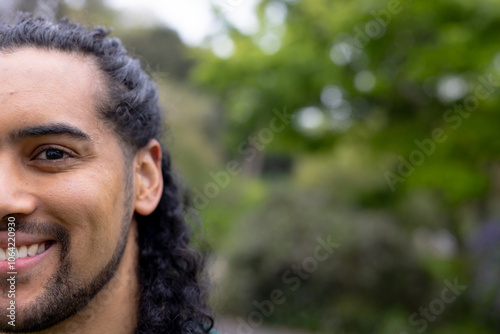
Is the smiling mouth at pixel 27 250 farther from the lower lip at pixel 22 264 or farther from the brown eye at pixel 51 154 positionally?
the brown eye at pixel 51 154

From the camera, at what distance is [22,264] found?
1681 millimetres

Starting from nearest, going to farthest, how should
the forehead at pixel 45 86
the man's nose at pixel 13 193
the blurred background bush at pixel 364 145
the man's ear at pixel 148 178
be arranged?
1. the man's nose at pixel 13 193
2. the forehead at pixel 45 86
3. the man's ear at pixel 148 178
4. the blurred background bush at pixel 364 145

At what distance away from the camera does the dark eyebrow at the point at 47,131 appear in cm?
173

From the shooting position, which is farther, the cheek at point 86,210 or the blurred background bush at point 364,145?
the blurred background bush at point 364,145

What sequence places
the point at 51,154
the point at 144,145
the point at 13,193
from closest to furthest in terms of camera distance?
the point at 13,193
the point at 51,154
the point at 144,145

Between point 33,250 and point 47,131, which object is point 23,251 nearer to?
point 33,250

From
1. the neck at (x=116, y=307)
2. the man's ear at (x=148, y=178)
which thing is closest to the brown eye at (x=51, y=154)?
the man's ear at (x=148, y=178)

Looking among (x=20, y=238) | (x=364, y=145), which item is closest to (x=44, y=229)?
(x=20, y=238)

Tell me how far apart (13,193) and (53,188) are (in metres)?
0.12

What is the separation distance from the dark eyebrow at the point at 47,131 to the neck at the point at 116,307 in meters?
0.49

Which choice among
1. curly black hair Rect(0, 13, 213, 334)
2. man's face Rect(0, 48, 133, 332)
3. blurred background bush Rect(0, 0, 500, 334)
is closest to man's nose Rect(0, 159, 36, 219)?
man's face Rect(0, 48, 133, 332)

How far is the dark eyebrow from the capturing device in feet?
5.66

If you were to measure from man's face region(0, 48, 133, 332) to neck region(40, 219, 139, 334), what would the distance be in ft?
0.30

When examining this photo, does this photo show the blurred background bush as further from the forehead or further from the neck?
the forehead
